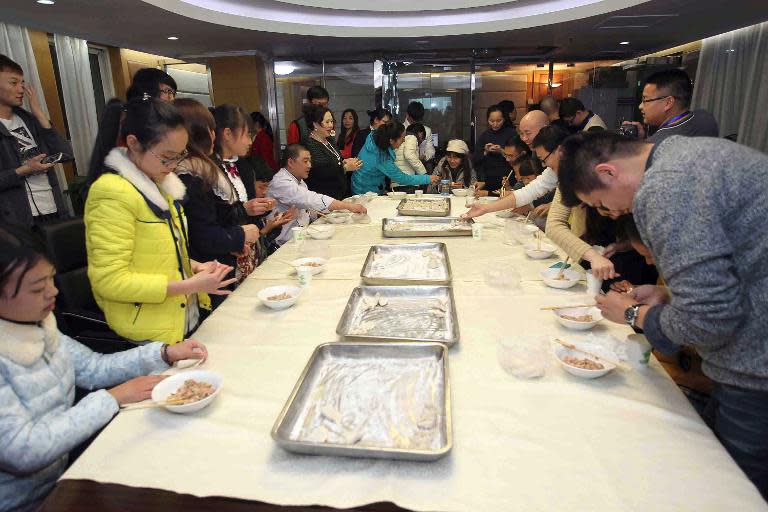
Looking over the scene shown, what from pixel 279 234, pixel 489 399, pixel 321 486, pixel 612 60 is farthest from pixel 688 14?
pixel 321 486

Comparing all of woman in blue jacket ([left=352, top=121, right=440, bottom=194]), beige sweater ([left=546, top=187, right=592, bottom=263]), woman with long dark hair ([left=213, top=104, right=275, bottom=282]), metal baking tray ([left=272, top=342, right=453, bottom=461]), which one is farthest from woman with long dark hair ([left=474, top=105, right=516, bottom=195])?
metal baking tray ([left=272, top=342, right=453, bottom=461])

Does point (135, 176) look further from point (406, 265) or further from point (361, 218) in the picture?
point (361, 218)

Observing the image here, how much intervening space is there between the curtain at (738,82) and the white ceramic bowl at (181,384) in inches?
267

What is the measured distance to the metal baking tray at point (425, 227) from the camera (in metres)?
2.48

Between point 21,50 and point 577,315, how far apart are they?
5.79 meters

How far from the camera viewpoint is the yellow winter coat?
130 centimetres

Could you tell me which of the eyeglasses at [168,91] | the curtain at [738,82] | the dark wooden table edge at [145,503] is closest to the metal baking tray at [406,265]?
the dark wooden table edge at [145,503]

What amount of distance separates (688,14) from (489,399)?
17.9ft

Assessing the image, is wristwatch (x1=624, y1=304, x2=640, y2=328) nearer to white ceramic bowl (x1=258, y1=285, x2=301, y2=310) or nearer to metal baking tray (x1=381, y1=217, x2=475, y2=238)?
white ceramic bowl (x1=258, y1=285, x2=301, y2=310)

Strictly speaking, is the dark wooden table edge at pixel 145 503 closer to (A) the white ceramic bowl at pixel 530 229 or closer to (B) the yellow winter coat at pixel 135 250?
(B) the yellow winter coat at pixel 135 250

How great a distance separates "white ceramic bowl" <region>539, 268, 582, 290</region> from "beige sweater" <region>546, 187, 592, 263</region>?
135 millimetres

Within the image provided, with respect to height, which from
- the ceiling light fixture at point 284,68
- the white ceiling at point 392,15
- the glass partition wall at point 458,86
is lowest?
the glass partition wall at point 458,86

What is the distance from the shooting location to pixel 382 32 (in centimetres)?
573

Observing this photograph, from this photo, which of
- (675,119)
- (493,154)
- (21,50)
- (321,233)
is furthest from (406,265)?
(21,50)
